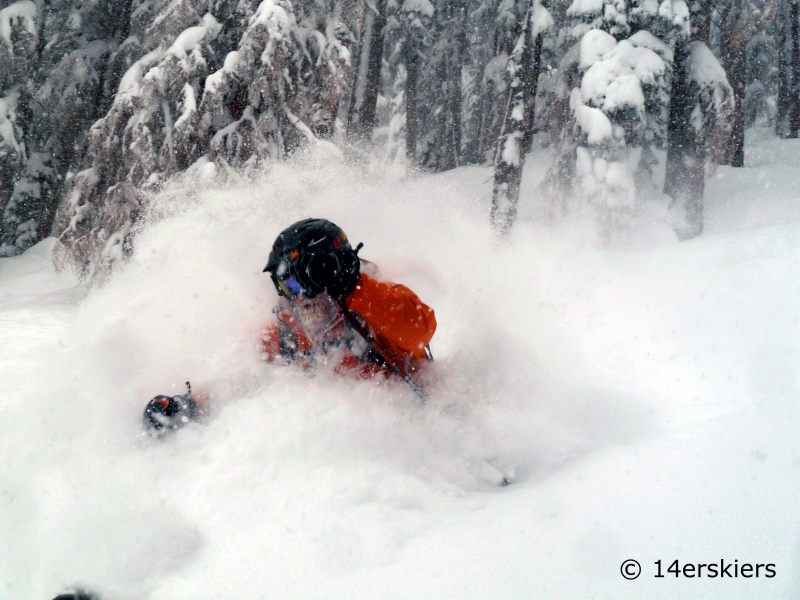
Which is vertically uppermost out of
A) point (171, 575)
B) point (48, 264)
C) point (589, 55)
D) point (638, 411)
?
point (589, 55)

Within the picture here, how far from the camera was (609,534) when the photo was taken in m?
2.09

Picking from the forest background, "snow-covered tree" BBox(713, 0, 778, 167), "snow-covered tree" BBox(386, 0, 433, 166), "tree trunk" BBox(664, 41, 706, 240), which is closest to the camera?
the forest background

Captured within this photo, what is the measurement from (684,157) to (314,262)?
10.4 meters

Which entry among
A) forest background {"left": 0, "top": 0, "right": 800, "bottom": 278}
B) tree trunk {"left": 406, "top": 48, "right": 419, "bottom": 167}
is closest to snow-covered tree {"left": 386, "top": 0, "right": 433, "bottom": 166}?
tree trunk {"left": 406, "top": 48, "right": 419, "bottom": 167}

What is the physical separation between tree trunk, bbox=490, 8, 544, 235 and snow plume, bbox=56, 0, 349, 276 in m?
3.47

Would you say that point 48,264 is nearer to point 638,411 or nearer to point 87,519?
point 87,519

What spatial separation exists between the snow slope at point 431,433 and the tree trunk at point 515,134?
515 cm

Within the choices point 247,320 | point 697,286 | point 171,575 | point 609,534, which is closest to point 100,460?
point 171,575

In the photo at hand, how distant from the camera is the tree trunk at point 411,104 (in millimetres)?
19875

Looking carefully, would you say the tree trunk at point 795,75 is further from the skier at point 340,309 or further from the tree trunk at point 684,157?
the skier at point 340,309

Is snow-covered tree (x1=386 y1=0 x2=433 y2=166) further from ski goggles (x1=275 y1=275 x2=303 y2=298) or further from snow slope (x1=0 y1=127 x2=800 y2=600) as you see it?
ski goggles (x1=275 y1=275 x2=303 y2=298)

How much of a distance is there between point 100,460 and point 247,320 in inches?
63.1

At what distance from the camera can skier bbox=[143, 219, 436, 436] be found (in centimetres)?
354

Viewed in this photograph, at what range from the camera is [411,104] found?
68.4 feet
